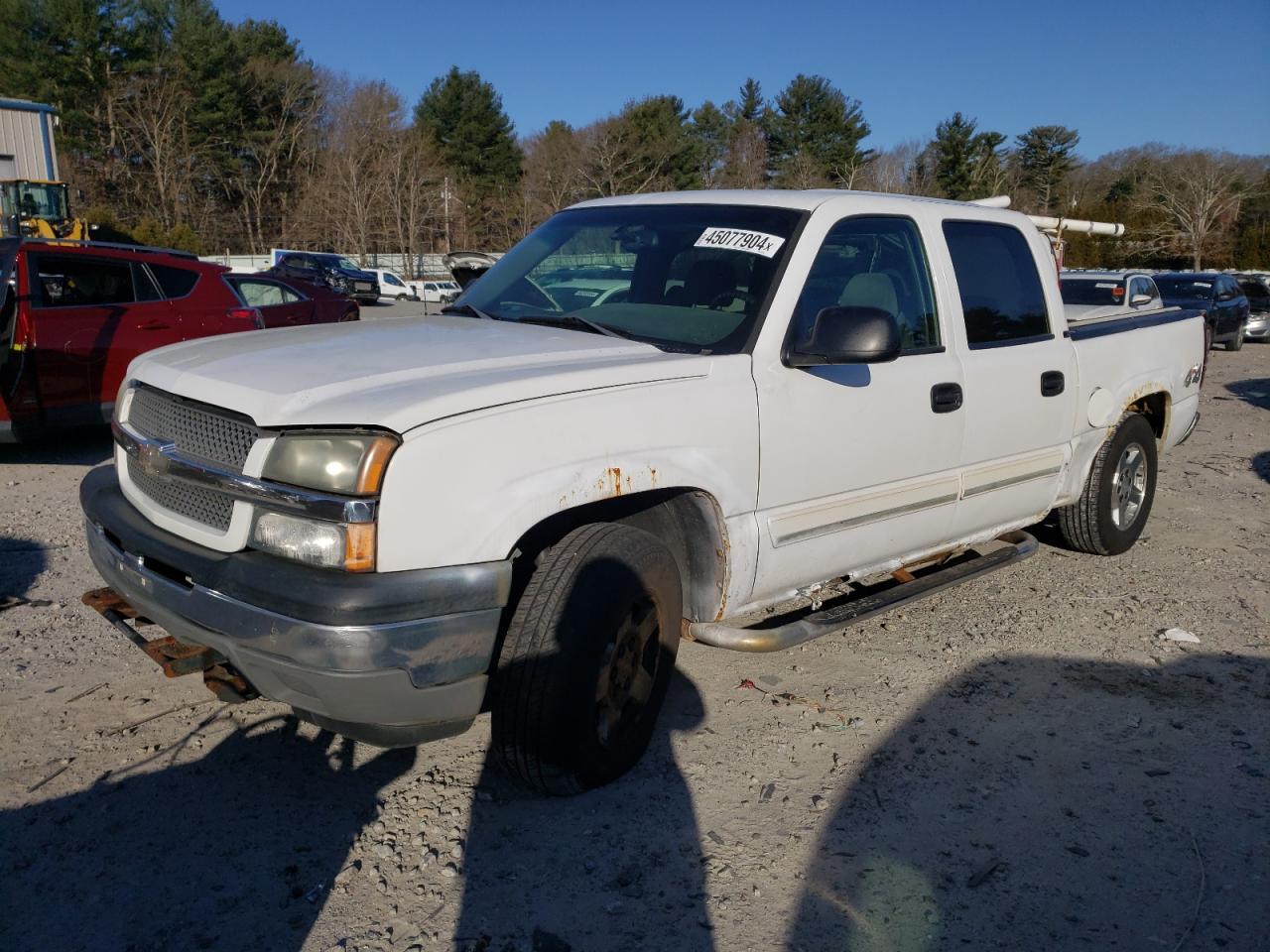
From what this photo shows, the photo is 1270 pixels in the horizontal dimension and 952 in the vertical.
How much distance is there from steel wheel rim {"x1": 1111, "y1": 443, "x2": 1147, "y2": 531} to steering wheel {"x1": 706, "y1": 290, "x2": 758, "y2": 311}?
2879 millimetres

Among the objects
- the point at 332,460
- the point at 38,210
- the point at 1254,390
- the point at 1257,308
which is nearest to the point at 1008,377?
the point at 332,460

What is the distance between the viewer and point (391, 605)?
2.57m

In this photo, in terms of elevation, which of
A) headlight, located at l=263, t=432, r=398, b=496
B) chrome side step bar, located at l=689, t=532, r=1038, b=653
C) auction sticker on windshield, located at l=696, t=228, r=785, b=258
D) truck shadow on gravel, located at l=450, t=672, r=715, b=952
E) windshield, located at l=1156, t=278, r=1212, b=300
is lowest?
truck shadow on gravel, located at l=450, t=672, r=715, b=952

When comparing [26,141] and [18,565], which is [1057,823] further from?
[26,141]

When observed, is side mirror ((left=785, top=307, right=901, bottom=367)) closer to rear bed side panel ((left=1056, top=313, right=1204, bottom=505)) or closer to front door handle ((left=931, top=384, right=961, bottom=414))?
front door handle ((left=931, top=384, right=961, bottom=414))

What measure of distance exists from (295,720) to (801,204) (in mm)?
2704

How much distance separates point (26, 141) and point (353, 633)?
4843 centimetres

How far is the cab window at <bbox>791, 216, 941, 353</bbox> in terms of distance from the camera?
3840 millimetres

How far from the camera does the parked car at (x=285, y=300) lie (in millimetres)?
10719

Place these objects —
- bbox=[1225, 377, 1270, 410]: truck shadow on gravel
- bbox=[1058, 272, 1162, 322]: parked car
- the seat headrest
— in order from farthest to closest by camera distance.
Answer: bbox=[1058, 272, 1162, 322]: parked car → bbox=[1225, 377, 1270, 410]: truck shadow on gravel → the seat headrest

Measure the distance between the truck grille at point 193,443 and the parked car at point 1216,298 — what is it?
21.6 meters

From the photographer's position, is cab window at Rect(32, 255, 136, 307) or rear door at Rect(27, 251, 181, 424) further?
cab window at Rect(32, 255, 136, 307)

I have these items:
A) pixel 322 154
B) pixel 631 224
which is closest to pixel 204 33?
pixel 322 154

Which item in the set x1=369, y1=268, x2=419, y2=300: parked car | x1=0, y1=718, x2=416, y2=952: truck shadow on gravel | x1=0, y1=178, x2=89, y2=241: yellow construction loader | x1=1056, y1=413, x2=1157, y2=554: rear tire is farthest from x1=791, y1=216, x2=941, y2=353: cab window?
x1=369, y1=268, x2=419, y2=300: parked car
